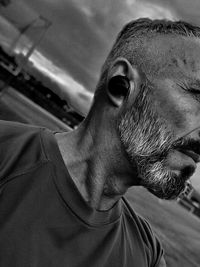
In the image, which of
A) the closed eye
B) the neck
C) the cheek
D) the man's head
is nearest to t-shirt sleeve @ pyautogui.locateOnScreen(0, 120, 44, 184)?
the neck

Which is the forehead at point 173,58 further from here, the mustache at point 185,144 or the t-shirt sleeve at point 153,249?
the t-shirt sleeve at point 153,249

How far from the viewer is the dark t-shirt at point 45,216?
1.49 metres

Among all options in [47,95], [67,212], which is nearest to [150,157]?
[67,212]

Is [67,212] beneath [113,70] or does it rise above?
beneath

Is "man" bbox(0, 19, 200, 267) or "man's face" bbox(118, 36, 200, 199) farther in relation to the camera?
"man's face" bbox(118, 36, 200, 199)

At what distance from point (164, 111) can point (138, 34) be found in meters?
0.56

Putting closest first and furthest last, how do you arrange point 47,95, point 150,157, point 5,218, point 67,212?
point 5,218 < point 67,212 < point 150,157 < point 47,95

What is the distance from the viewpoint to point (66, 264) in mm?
1571

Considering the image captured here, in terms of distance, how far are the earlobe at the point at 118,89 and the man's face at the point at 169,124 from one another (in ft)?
0.46

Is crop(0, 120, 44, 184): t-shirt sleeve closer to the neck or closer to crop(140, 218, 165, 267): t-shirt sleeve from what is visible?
the neck

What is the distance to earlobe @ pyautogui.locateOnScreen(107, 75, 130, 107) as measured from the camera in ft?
6.17

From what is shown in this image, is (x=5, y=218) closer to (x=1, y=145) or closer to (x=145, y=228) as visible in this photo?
(x=1, y=145)

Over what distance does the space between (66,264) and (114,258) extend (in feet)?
1.05

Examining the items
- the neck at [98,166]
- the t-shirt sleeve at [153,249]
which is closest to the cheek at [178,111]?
the neck at [98,166]
